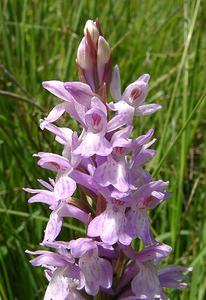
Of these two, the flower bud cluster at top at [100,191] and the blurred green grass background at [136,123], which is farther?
the blurred green grass background at [136,123]

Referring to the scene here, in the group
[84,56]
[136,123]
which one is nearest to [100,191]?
[84,56]

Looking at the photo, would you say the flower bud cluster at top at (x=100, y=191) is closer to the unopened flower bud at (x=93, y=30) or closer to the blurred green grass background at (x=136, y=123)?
the unopened flower bud at (x=93, y=30)

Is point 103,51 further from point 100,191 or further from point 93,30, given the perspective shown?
point 100,191

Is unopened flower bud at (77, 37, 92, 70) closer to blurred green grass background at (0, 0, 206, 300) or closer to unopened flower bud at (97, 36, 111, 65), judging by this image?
unopened flower bud at (97, 36, 111, 65)

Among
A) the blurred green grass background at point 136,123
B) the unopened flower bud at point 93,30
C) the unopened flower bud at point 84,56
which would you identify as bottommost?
the blurred green grass background at point 136,123

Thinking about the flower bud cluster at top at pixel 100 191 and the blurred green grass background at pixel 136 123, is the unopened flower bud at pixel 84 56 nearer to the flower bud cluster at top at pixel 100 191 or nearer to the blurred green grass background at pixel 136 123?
the flower bud cluster at top at pixel 100 191

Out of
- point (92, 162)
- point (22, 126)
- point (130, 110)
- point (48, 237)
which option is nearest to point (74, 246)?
point (48, 237)

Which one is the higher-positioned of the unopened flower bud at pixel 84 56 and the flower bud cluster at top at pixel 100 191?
the unopened flower bud at pixel 84 56

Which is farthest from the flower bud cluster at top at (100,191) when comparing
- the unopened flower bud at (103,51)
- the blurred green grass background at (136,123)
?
the blurred green grass background at (136,123)
